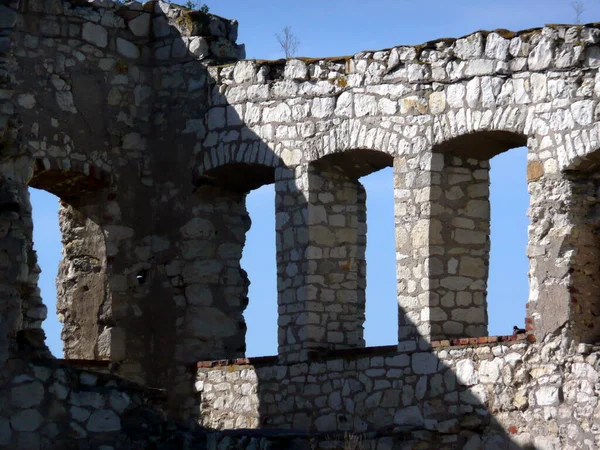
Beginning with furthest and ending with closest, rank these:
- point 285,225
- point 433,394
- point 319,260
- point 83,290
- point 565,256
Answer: point 83,290 < point 285,225 < point 319,260 < point 433,394 < point 565,256

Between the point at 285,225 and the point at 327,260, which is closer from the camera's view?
the point at 327,260

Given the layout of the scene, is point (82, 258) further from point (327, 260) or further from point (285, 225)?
point (327, 260)

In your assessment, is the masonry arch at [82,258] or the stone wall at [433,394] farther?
the masonry arch at [82,258]

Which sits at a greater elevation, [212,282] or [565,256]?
[212,282]

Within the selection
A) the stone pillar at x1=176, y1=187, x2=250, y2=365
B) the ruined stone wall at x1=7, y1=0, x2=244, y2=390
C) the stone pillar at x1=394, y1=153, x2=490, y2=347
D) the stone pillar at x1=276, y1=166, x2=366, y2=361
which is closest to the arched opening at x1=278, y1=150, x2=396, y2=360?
the stone pillar at x1=276, y1=166, x2=366, y2=361

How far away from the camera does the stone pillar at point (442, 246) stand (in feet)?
48.9

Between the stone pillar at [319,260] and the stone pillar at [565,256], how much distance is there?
7.50ft

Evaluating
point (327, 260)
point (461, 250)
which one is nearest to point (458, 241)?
point (461, 250)

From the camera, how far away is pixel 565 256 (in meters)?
14.0

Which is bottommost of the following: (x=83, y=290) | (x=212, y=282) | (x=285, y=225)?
(x=83, y=290)

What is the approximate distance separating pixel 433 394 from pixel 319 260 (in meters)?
1.98

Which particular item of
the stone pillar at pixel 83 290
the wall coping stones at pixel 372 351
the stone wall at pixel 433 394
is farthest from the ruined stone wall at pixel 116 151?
the stone wall at pixel 433 394

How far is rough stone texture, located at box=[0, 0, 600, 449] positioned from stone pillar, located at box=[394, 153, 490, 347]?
20 millimetres

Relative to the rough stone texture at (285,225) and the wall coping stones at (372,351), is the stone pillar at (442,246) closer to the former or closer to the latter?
the rough stone texture at (285,225)
